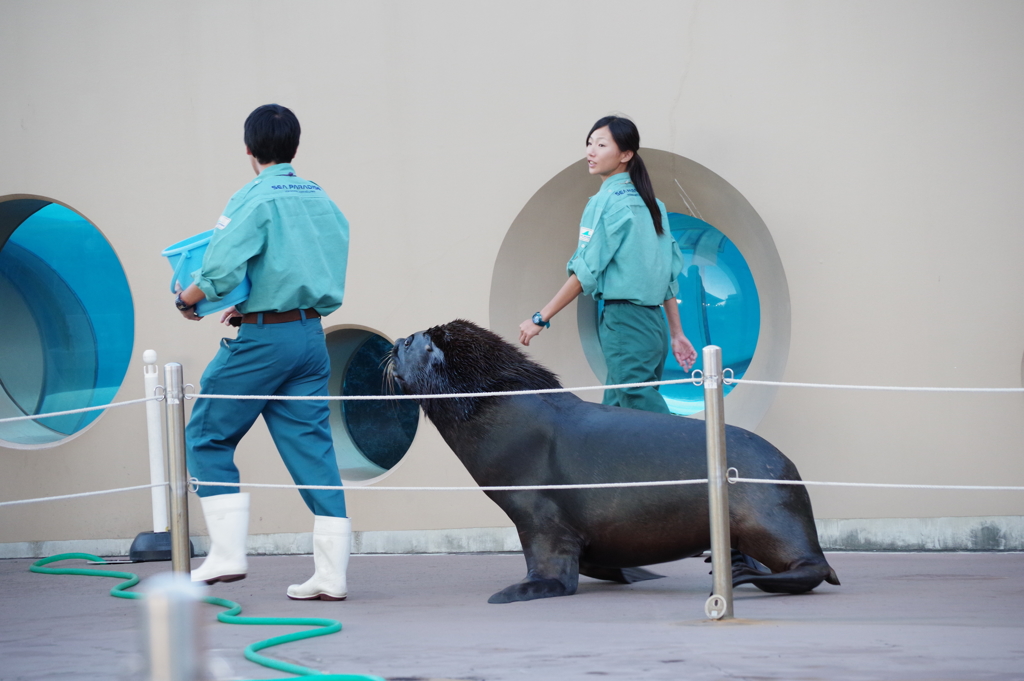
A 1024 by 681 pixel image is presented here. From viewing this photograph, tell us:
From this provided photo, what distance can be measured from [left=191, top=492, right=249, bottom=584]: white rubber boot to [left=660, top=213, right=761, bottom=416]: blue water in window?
2.72m

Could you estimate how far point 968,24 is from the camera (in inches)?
183

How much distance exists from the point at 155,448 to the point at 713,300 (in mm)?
2860

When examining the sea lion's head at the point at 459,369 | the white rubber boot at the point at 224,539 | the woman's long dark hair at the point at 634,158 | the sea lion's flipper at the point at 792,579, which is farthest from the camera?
the woman's long dark hair at the point at 634,158

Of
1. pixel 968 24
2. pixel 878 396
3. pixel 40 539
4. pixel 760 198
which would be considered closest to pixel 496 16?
pixel 760 198

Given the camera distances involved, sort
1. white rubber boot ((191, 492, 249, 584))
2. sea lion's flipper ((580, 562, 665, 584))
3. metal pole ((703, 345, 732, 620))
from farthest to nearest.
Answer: sea lion's flipper ((580, 562, 665, 584)) → white rubber boot ((191, 492, 249, 584)) → metal pole ((703, 345, 732, 620))

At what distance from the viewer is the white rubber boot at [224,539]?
11.5ft

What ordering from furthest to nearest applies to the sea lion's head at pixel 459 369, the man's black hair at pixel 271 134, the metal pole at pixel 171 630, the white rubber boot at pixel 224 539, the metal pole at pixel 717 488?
the sea lion's head at pixel 459 369, the man's black hair at pixel 271 134, the white rubber boot at pixel 224 539, the metal pole at pixel 717 488, the metal pole at pixel 171 630

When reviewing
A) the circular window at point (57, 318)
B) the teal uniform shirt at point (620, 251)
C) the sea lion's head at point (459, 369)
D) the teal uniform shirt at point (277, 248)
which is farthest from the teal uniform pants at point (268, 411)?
the circular window at point (57, 318)

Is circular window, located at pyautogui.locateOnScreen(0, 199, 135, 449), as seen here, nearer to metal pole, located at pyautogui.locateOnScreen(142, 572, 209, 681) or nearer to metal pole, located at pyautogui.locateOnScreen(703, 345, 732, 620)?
metal pole, located at pyautogui.locateOnScreen(703, 345, 732, 620)

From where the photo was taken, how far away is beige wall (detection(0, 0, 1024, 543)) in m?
4.65

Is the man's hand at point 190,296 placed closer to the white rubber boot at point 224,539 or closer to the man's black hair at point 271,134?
the man's black hair at point 271,134

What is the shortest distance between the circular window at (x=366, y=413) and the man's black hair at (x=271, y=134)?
2186 mm

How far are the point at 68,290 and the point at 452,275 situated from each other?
2.35 metres

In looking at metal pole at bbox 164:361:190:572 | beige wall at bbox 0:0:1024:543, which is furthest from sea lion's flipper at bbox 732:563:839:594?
metal pole at bbox 164:361:190:572
